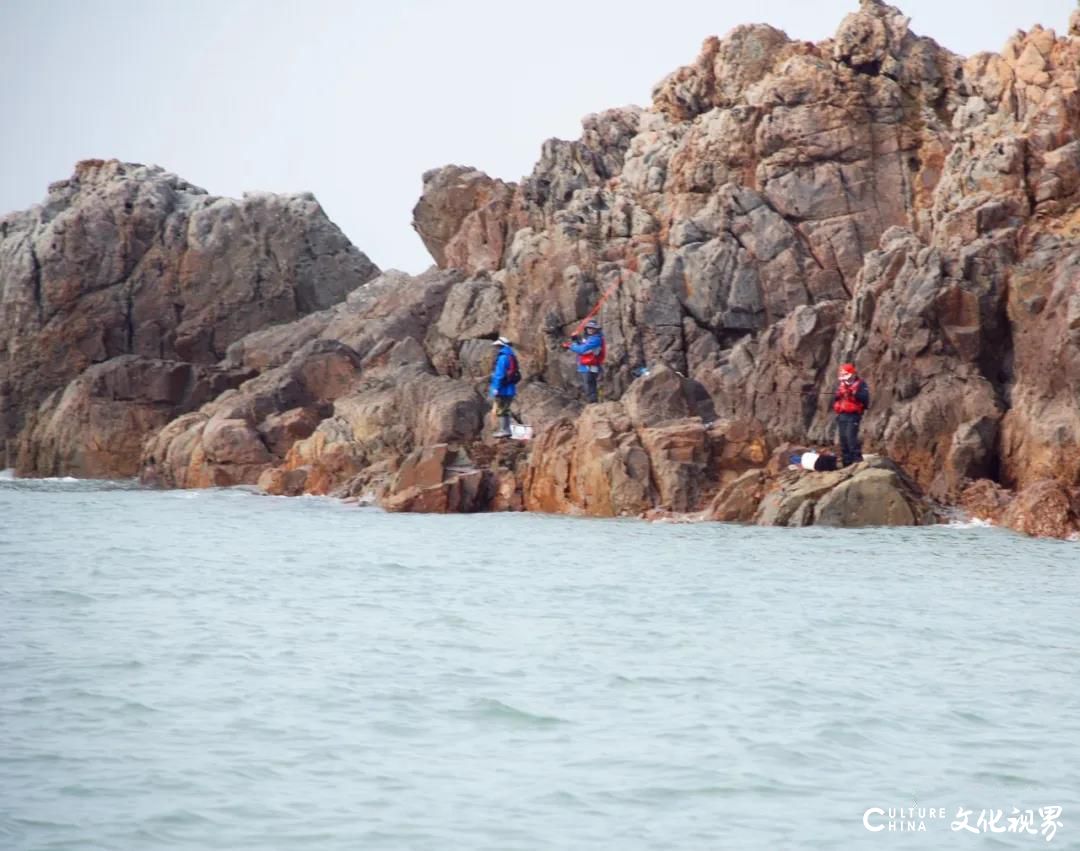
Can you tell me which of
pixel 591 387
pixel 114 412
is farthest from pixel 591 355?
pixel 114 412

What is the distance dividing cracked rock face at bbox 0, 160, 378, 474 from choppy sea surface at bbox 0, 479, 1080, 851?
2966cm

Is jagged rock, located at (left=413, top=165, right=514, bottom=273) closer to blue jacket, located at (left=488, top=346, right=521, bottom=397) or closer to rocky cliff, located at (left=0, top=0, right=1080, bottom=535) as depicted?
rocky cliff, located at (left=0, top=0, right=1080, bottom=535)

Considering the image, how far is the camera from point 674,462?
33.2 meters

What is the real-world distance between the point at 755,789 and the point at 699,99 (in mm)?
39214

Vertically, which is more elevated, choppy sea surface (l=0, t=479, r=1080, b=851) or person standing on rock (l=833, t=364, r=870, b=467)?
person standing on rock (l=833, t=364, r=870, b=467)

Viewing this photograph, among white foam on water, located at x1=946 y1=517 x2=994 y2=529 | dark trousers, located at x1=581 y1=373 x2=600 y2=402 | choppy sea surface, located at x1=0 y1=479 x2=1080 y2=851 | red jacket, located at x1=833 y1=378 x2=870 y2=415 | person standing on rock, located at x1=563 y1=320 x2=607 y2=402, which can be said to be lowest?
choppy sea surface, located at x1=0 y1=479 x2=1080 y2=851

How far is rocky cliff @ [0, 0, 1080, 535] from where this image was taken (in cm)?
3328

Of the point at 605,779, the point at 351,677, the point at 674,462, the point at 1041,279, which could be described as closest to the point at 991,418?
the point at 1041,279

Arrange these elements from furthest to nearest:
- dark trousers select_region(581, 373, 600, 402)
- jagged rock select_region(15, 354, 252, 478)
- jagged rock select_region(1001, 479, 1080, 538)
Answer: jagged rock select_region(15, 354, 252, 478)
dark trousers select_region(581, 373, 600, 402)
jagged rock select_region(1001, 479, 1080, 538)

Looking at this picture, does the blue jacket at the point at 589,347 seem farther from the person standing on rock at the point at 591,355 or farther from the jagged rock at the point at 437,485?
the jagged rock at the point at 437,485

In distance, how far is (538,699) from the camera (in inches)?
590

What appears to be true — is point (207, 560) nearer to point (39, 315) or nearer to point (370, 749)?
point (370, 749)

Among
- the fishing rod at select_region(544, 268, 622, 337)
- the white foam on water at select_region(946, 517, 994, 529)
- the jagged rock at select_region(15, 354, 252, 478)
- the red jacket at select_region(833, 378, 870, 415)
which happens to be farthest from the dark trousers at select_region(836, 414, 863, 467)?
the jagged rock at select_region(15, 354, 252, 478)

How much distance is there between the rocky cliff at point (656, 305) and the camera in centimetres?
3328
